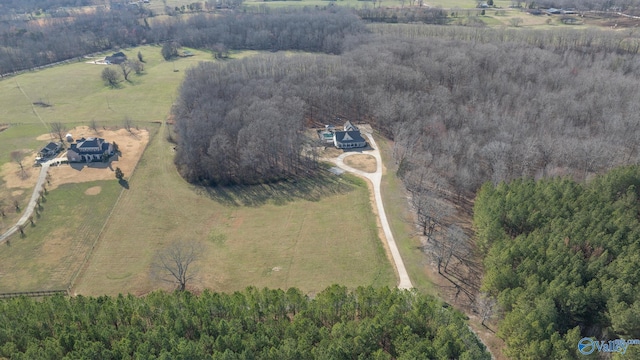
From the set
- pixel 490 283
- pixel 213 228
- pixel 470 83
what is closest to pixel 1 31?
pixel 213 228

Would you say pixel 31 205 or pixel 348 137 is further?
pixel 348 137

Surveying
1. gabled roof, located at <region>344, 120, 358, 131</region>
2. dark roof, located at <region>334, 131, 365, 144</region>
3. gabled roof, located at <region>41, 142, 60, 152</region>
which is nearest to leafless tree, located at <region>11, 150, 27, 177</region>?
gabled roof, located at <region>41, 142, 60, 152</region>

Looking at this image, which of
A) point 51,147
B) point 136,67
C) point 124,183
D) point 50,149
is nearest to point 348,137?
point 124,183

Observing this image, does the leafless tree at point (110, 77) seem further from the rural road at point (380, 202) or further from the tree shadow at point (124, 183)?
the rural road at point (380, 202)

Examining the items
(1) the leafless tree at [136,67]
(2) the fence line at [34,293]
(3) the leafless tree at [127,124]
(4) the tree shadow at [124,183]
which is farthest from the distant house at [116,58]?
(2) the fence line at [34,293]

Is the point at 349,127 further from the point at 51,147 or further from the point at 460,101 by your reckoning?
the point at 51,147
